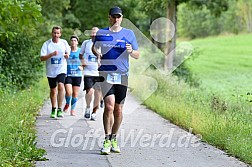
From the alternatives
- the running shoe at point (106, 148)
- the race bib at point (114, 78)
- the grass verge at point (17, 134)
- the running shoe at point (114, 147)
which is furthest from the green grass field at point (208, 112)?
the grass verge at point (17, 134)

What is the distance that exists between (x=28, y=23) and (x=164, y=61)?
1440cm

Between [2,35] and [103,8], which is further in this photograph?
[103,8]

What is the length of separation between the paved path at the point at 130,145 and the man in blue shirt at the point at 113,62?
1.56ft

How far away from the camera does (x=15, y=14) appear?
15.0 meters

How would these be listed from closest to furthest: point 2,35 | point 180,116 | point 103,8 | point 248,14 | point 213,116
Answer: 1. point 213,116
2. point 180,116
3. point 2,35
4. point 103,8
5. point 248,14

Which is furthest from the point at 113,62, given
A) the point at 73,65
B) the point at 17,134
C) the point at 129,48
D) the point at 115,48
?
the point at 73,65

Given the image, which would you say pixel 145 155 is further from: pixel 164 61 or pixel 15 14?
pixel 164 61

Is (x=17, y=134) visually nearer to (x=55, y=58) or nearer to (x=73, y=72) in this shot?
A: (x=55, y=58)

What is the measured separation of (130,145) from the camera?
34.9ft

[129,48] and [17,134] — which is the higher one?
[129,48]

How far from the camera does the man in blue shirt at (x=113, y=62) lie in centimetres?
973

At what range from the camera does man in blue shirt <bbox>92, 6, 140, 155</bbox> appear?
31.9 ft

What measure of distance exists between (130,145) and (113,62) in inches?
63.5

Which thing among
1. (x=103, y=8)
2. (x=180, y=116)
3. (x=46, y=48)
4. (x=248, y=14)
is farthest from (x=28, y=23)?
(x=248, y=14)
